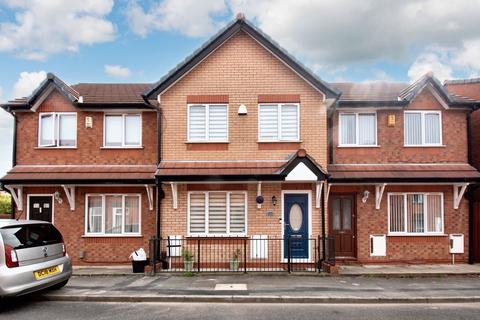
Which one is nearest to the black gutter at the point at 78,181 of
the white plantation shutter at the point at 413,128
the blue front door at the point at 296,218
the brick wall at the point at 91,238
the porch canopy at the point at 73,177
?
the porch canopy at the point at 73,177

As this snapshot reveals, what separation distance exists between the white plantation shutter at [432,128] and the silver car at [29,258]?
1180 cm

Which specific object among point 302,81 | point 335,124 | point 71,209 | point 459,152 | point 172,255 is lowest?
point 172,255

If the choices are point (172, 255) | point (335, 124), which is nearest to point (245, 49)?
point (335, 124)

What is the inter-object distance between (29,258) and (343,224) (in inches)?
365

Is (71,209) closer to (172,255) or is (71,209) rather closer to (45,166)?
(45,166)

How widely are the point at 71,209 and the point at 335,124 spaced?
939 cm

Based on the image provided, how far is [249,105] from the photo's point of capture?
11.9m

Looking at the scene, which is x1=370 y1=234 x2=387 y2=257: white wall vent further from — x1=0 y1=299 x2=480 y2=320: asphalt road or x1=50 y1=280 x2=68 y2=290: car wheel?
x1=50 y1=280 x2=68 y2=290: car wheel

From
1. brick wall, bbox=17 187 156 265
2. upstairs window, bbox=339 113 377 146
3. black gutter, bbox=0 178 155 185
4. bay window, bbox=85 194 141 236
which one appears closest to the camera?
black gutter, bbox=0 178 155 185

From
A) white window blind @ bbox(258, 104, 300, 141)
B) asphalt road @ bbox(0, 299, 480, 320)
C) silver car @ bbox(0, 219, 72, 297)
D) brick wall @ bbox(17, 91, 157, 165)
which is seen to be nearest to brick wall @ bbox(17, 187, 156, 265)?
brick wall @ bbox(17, 91, 157, 165)

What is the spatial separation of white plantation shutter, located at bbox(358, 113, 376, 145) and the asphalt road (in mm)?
6121

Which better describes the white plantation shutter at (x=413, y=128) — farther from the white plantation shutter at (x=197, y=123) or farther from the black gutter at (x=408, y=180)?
the white plantation shutter at (x=197, y=123)

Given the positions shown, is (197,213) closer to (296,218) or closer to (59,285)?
(296,218)

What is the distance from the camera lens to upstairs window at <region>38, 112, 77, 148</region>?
12922mm
